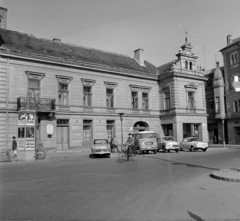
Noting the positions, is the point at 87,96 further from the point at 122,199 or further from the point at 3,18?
the point at 122,199

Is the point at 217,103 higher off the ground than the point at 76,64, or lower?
lower

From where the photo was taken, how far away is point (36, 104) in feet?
82.5

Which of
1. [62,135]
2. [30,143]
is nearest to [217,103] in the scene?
[62,135]

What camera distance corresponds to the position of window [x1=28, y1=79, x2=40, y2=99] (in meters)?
25.9

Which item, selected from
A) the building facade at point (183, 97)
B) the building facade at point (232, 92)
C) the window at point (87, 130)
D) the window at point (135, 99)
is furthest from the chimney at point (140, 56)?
the building facade at point (232, 92)

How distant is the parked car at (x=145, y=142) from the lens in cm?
2380

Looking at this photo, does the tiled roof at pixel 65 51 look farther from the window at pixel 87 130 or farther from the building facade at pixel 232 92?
the building facade at pixel 232 92

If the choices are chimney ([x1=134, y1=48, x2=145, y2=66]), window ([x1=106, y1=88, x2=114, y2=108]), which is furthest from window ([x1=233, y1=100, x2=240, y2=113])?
window ([x1=106, y1=88, x2=114, y2=108])

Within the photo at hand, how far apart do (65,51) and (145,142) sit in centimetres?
1531

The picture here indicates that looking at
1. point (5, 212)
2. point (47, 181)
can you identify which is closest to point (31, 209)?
point (5, 212)

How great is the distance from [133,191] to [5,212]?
3617mm

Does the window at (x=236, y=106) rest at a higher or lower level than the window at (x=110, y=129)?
higher

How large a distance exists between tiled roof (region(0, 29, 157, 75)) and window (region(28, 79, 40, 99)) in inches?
119

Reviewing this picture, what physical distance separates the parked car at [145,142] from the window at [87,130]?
683 centimetres
